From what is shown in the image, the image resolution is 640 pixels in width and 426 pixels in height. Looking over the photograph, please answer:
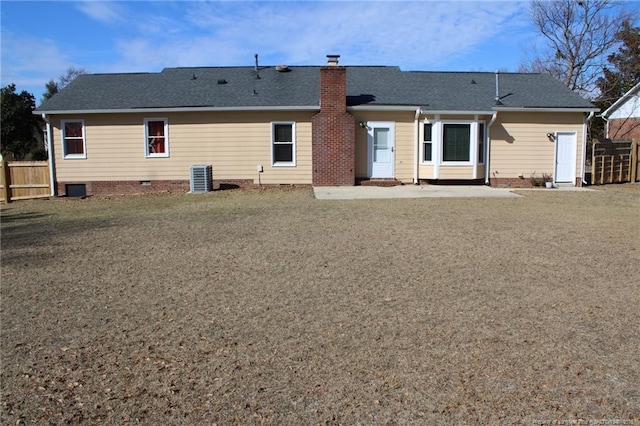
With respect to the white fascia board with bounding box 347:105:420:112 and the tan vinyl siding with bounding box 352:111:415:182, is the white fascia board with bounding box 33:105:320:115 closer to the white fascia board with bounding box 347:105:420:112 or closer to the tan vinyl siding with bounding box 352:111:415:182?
the white fascia board with bounding box 347:105:420:112

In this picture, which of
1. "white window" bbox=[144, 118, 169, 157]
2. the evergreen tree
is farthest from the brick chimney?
the evergreen tree

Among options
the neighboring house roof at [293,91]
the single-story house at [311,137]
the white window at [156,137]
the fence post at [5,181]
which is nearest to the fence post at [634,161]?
the single-story house at [311,137]

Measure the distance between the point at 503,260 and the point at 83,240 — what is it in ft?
23.7

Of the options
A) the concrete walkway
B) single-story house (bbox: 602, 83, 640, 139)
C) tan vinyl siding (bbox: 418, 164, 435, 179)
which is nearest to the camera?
the concrete walkway

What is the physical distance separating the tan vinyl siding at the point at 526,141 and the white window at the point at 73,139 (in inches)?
592

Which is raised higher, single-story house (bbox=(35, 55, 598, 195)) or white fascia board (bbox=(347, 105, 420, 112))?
white fascia board (bbox=(347, 105, 420, 112))

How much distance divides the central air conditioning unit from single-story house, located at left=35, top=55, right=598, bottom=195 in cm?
86

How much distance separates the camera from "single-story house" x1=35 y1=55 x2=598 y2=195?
61.8 feet

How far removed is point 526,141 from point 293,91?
28.8ft

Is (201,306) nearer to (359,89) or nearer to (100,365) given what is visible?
(100,365)

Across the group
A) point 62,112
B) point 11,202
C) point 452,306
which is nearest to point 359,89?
point 62,112

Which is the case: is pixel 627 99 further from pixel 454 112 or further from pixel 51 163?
pixel 51 163

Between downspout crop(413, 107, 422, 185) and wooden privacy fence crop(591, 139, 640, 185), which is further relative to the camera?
wooden privacy fence crop(591, 139, 640, 185)

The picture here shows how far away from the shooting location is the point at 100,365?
13.7 feet
